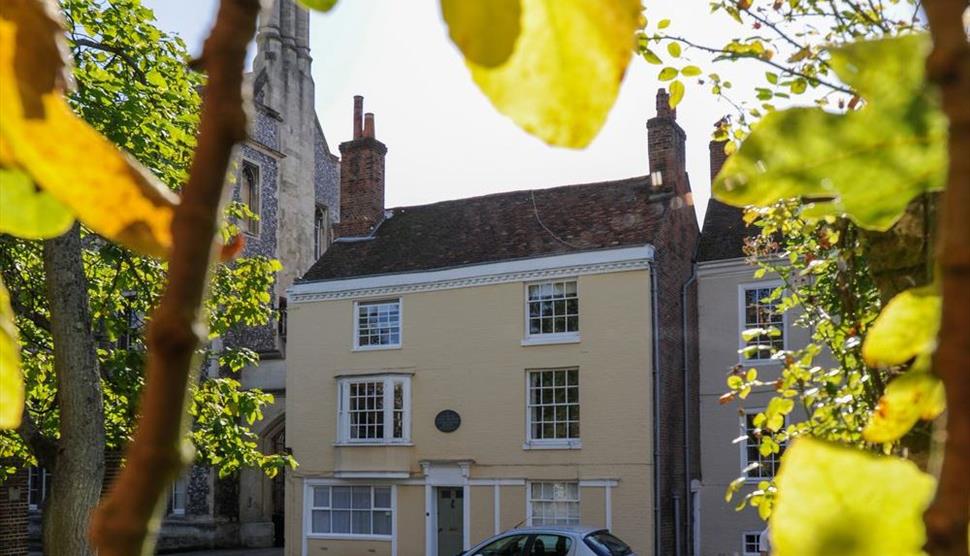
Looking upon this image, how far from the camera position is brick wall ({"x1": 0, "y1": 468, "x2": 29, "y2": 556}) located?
14891 mm

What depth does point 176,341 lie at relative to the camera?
0.28 metres

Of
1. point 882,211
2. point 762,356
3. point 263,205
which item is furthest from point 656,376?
point 882,211

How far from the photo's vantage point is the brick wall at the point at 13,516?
48.9 ft

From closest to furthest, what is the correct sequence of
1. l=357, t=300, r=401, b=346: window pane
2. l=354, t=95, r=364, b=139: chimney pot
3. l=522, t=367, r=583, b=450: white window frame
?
l=522, t=367, r=583, b=450: white window frame < l=357, t=300, r=401, b=346: window pane < l=354, t=95, r=364, b=139: chimney pot

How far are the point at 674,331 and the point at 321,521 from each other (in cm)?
820

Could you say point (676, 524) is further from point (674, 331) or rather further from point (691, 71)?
point (691, 71)

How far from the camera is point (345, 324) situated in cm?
2064

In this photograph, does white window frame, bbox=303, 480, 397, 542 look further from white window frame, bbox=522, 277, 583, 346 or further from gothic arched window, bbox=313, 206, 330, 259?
gothic arched window, bbox=313, 206, 330, 259

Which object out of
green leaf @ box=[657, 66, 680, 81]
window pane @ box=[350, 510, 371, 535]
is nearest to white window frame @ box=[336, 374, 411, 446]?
window pane @ box=[350, 510, 371, 535]

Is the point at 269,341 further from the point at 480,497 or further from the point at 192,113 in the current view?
the point at 192,113

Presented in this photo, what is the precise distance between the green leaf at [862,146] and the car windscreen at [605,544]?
14809 mm

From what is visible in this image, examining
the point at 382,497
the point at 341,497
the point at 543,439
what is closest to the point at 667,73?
the point at 543,439

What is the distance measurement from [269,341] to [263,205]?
3615mm

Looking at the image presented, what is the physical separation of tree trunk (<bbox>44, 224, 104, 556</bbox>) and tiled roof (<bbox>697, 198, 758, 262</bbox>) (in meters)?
13.8
